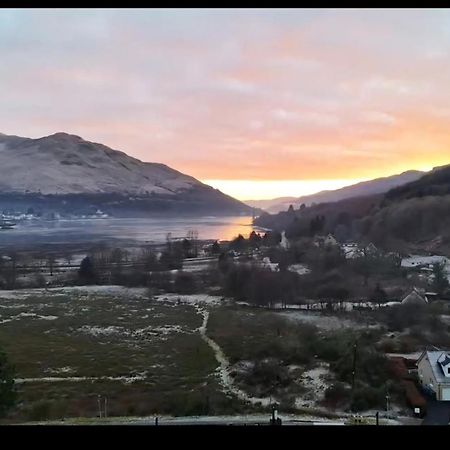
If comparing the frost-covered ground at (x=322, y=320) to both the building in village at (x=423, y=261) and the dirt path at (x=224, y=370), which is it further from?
the dirt path at (x=224, y=370)

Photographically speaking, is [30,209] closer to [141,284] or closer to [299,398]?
[141,284]

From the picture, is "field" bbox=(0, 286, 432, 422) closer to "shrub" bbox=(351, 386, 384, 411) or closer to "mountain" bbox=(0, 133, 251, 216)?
"shrub" bbox=(351, 386, 384, 411)

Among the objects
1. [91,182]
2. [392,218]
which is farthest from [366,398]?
[91,182]

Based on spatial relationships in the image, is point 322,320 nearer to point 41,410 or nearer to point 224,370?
point 224,370

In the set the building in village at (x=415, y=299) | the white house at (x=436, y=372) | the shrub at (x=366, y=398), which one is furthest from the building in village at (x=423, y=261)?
the shrub at (x=366, y=398)

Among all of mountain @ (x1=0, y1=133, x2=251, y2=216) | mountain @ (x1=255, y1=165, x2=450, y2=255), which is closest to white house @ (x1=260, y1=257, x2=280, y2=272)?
mountain @ (x1=255, y1=165, x2=450, y2=255)

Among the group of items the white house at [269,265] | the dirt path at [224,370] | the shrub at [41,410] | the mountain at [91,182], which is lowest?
the dirt path at [224,370]
